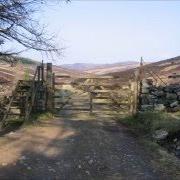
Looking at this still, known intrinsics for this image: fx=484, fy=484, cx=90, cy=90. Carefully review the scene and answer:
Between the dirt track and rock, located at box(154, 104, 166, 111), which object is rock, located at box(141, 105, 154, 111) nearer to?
rock, located at box(154, 104, 166, 111)

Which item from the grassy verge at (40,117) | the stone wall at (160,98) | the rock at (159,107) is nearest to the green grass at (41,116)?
the grassy verge at (40,117)

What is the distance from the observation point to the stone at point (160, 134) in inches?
564

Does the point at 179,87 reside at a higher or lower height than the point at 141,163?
higher

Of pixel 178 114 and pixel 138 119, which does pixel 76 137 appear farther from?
pixel 178 114

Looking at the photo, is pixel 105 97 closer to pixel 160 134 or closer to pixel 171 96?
pixel 171 96

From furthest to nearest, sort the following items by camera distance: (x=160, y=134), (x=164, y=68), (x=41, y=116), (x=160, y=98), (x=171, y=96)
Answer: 1. (x=164, y=68)
2. (x=160, y=98)
3. (x=171, y=96)
4. (x=41, y=116)
5. (x=160, y=134)

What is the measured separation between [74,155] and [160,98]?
890 cm

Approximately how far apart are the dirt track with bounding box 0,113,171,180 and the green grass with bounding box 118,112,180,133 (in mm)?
789

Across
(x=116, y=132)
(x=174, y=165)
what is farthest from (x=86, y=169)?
(x=116, y=132)

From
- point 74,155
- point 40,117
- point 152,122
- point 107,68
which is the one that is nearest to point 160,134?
point 152,122

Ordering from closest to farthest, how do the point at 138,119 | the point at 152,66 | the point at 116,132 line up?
the point at 116,132 < the point at 138,119 < the point at 152,66

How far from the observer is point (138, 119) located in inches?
685

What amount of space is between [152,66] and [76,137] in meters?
15.1

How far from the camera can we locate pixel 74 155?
12.0 m
